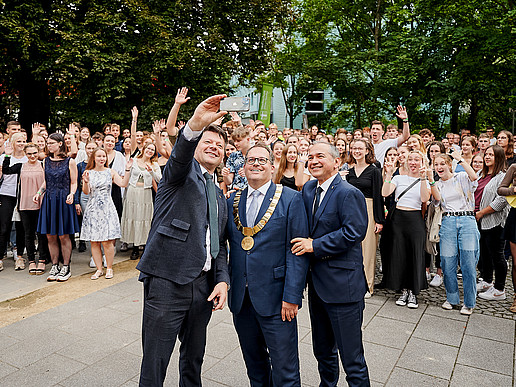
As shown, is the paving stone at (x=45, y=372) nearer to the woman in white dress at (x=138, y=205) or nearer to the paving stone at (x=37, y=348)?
the paving stone at (x=37, y=348)

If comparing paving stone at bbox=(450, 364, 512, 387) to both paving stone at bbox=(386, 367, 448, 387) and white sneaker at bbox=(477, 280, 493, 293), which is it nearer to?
paving stone at bbox=(386, 367, 448, 387)

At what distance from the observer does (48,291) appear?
5887 mm

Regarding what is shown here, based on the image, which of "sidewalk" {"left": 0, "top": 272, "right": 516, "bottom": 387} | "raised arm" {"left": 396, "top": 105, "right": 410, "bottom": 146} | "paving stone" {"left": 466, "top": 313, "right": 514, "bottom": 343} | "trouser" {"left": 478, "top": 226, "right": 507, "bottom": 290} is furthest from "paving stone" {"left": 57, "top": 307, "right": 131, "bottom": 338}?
"raised arm" {"left": 396, "top": 105, "right": 410, "bottom": 146}

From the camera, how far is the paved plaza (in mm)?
3650

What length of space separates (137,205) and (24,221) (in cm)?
180

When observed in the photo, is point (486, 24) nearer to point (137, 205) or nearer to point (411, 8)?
point (411, 8)

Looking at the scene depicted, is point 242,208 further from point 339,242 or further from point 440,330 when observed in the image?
point 440,330

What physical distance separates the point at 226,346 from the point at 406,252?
275cm

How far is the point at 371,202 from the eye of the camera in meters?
5.75

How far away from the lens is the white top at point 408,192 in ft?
17.8

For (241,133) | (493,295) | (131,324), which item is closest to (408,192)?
(493,295)

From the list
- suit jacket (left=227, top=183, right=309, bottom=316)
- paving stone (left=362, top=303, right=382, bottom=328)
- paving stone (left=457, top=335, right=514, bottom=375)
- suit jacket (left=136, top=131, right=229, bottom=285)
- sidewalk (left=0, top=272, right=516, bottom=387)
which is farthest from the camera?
paving stone (left=362, top=303, right=382, bottom=328)

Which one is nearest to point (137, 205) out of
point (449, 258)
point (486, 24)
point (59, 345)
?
point (59, 345)

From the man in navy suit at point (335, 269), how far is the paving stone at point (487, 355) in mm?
1585
